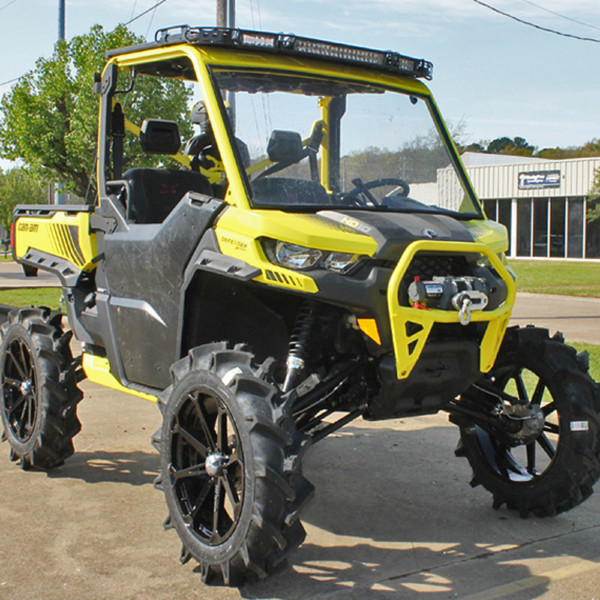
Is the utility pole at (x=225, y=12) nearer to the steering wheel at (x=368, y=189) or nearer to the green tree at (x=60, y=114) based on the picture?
the green tree at (x=60, y=114)

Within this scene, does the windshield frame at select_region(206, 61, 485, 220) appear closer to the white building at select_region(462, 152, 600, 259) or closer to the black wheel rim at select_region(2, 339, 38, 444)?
the black wheel rim at select_region(2, 339, 38, 444)

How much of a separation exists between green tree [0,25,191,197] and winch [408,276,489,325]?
19.2 meters

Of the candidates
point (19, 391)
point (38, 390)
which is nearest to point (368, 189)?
point (38, 390)

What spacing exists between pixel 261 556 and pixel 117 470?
8.07 ft

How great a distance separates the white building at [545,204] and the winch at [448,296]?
36.4 m

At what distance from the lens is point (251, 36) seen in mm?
4703

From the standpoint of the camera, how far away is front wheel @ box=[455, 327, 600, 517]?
15.9 ft

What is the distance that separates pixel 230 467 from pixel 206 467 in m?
0.11

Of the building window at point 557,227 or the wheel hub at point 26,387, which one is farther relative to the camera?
the building window at point 557,227

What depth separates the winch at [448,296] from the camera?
13.5 feet

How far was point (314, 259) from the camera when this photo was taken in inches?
162

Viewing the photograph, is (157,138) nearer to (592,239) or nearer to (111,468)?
(111,468)

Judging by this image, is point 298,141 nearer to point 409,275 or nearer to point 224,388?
point 409,275

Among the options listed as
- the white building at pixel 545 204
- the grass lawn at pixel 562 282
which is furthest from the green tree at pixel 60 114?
the white building at pixel 545 204
